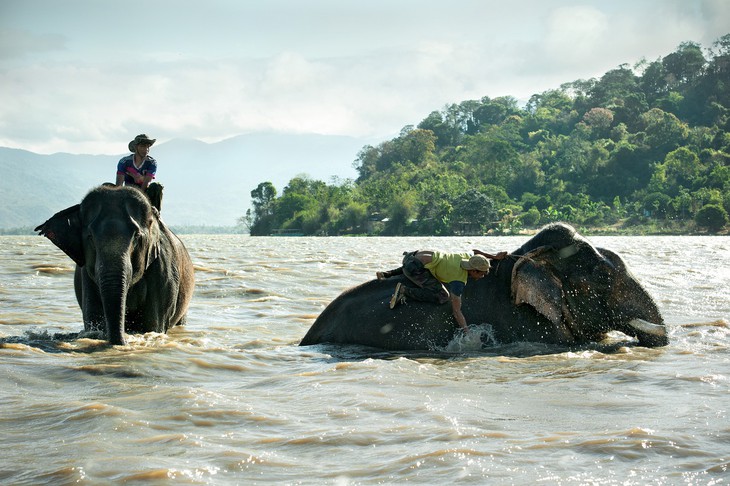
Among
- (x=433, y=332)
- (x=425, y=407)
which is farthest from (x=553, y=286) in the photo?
(x=425, y=407)

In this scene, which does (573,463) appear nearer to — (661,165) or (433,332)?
(433,332)

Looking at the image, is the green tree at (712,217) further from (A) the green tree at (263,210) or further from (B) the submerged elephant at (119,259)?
(B) the submerged elephant at (119,259)

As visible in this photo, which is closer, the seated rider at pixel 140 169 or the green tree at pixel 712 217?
the seated rider at pixel 140 169

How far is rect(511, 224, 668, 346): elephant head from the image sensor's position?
845 cm

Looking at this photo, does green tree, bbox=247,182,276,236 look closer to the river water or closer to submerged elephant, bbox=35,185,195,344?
submerged elephant, bbox=35,185,195,344

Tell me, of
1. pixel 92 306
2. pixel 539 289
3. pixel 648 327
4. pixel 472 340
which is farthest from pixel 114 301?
pixel 648 327

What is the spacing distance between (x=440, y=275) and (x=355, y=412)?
3164mm

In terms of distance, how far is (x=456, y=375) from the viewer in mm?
7062

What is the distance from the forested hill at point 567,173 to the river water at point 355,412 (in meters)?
101

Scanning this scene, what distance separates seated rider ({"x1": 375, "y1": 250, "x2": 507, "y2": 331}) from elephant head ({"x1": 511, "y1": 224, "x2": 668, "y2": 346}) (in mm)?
446

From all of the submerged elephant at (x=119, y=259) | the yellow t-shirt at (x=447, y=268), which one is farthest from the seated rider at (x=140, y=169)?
the yellow t-shirt at (x=447, y=268)

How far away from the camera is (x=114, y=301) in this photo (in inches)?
323

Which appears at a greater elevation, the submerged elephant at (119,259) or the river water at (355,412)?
the submerged elephant at (119,259)

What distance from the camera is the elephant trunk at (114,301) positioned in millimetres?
8203
